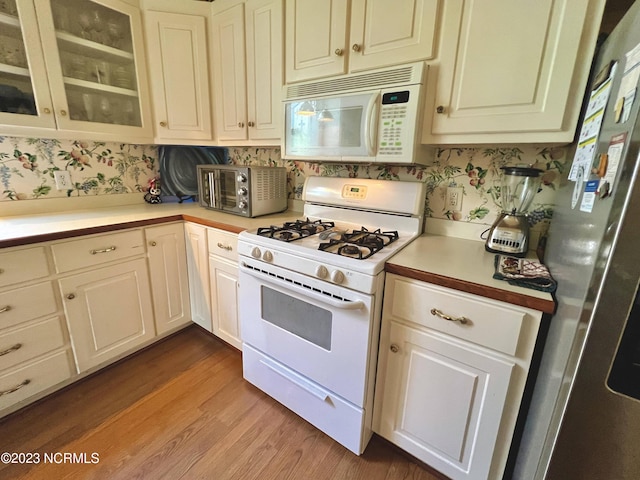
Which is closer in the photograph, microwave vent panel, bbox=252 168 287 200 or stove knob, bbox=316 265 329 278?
stove knob, bbox=316 265 329 278

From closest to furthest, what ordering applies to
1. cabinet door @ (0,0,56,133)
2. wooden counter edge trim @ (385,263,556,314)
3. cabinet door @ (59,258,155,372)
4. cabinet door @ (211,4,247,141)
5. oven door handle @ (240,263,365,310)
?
wooden counter edge trim @ (385,263,556,314)
oven door handle @ (240,263,365,310)
cabinet door @ (0,0,56,133)
cabinet door @ (59,258,155,372)
cabinet door @ (211,4,247,141)

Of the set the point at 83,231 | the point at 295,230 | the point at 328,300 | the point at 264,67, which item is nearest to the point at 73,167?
the point at 83,231

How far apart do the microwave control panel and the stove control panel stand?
11.3 inches

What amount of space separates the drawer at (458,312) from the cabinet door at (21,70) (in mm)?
1954

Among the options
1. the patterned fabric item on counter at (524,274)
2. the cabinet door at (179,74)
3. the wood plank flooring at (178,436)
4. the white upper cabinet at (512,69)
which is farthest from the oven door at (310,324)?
the cabinet door at (179,74)

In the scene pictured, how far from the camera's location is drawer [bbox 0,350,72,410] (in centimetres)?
133

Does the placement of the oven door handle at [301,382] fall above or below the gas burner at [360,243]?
below

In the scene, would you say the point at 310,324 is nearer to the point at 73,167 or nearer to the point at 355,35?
the point at 355,35

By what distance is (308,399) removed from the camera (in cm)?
137

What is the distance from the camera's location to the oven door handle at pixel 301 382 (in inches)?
50.9

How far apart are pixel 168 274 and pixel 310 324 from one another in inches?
44.8

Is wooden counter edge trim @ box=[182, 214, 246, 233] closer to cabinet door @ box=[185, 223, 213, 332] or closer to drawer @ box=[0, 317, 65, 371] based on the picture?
cabinet door @ box=[185, 223, 213, 332]

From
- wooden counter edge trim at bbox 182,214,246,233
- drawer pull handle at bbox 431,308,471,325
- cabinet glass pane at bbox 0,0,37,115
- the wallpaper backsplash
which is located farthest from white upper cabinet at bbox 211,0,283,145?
drawer pull handle at bbox 431,308,471,325

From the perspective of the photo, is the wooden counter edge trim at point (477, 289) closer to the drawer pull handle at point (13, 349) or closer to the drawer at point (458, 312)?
the drawer at point (458, 312)
